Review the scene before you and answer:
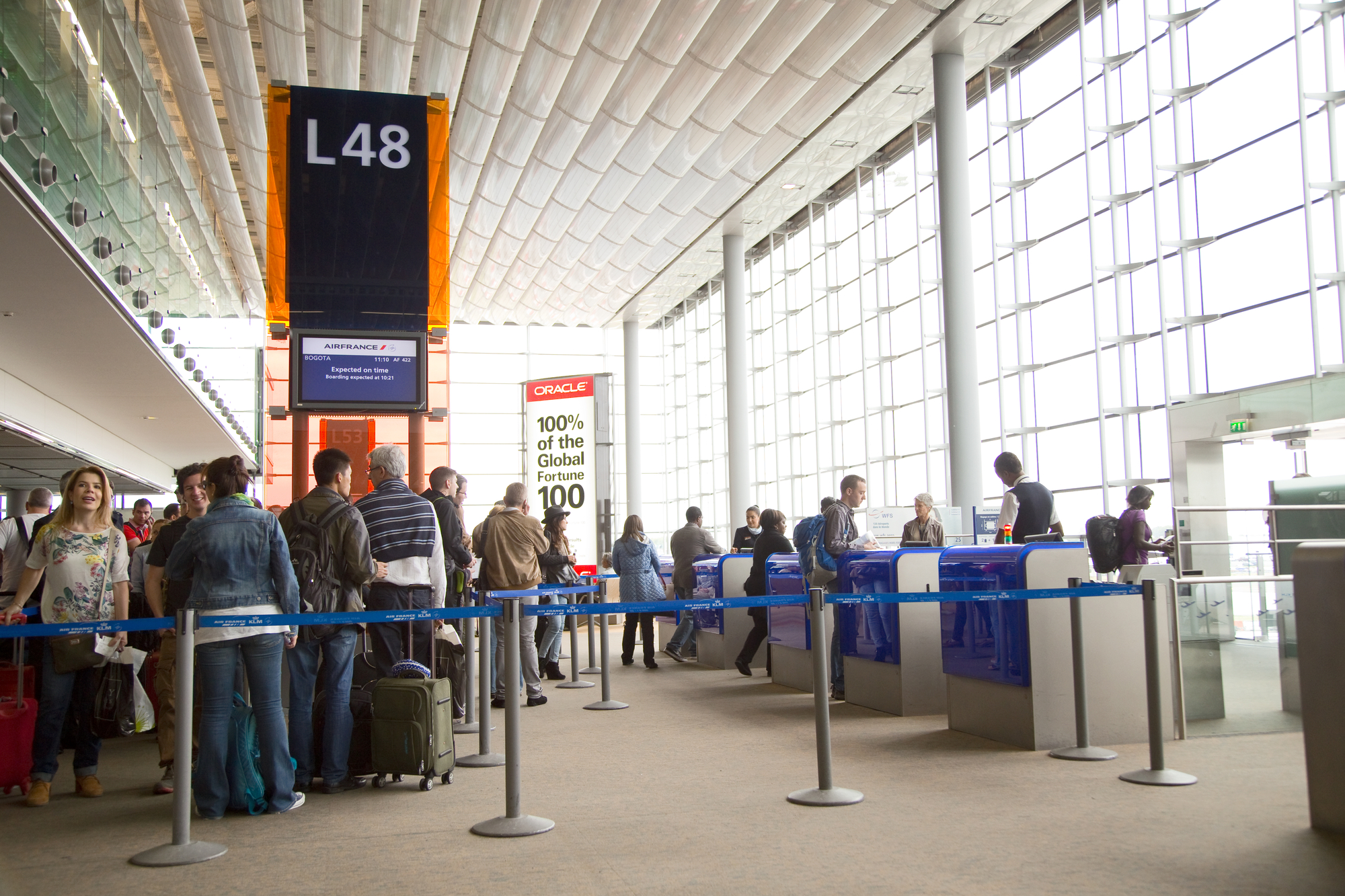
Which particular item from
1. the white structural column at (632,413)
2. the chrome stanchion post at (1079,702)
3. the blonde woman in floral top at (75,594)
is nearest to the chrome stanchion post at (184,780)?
the blonde woman in floral top at (75,594)

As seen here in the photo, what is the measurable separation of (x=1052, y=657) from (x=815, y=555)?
8.38 feet

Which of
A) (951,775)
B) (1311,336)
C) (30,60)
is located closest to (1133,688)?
(951,775)

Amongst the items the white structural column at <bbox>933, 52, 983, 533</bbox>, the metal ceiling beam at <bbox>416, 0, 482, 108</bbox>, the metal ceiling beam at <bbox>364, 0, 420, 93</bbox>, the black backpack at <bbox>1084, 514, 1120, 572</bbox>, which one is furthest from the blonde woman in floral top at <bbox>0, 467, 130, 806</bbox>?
the white structural column at <bbox>933, 52, 983, 533</bbox>

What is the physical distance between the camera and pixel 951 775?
220 inches

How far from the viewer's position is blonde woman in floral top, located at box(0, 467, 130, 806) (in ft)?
18.0

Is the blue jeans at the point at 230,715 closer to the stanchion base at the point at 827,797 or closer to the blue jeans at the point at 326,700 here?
the blue jeans at the point at 326,700

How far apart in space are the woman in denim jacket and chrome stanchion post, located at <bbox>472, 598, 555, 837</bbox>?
1.12m

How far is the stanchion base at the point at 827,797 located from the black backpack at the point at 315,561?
2465 mm

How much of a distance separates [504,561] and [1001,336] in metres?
10.0

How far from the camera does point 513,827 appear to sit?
460 cm

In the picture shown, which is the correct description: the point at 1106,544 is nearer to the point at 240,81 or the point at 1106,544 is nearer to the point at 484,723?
the point at 484,723

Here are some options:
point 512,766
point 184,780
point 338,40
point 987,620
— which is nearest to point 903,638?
point 987,620

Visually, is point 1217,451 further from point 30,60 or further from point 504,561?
point 30,60

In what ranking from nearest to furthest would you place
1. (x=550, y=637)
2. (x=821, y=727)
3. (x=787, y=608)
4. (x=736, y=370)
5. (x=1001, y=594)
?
1. (x=821, y=727)
2. (x=1001, y=594)
3. (x=787, y=608)
4. (x=550, y=637)
5. (x=736, y=370)
